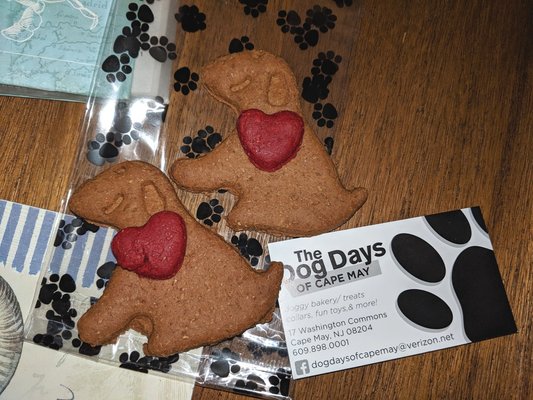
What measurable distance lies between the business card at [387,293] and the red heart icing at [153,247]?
0.66 ft

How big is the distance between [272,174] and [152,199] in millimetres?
225

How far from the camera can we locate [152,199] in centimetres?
95

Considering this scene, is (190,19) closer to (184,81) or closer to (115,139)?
(184,81)

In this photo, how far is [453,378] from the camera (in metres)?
1.04

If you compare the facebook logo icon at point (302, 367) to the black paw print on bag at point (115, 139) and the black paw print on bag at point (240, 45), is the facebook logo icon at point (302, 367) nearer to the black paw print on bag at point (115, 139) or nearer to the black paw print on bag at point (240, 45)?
the black paw print on bag at point (115, 139)

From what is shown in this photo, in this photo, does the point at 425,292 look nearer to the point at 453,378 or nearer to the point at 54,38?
the point at 453,378

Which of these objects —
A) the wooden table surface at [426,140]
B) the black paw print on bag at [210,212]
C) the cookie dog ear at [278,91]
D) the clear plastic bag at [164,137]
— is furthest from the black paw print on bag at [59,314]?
the cookie dog ear at [278,91]

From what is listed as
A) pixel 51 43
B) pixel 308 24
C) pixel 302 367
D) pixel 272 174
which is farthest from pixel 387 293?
pixel 51 43

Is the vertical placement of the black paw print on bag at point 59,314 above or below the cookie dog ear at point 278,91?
below

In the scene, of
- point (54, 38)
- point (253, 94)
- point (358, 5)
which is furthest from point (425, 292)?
point (54, 38)

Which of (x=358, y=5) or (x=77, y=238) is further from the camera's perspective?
(x=358, y=5)

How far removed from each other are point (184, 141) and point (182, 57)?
0.58 feet

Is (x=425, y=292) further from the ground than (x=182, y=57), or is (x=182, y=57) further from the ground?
(x=182, y=57)

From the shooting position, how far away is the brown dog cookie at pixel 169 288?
922 millimetres
